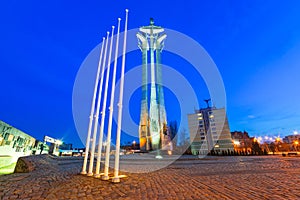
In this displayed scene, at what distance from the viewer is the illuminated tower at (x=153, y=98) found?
28109 millimetres

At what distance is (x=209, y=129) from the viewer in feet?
189

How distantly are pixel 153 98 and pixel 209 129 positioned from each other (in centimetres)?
3657

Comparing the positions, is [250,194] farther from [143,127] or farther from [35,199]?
[143,127]

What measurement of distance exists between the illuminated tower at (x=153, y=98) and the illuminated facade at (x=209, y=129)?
29928 millimetres

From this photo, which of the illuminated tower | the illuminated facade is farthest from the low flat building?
the illuminated facade

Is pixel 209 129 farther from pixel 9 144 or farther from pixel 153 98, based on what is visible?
pixel 9 144

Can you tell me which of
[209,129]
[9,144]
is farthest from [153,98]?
Answer: [209,129]

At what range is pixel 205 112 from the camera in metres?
57.7

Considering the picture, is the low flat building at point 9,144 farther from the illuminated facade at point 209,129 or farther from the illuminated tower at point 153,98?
the illuminated facade at point 209,129

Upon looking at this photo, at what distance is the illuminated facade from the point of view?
5319cm

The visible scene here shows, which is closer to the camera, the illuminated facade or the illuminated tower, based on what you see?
the illuminated tower

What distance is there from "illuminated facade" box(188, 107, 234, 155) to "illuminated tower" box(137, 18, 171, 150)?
98.2 feet

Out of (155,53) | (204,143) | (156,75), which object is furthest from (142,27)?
(204,143)

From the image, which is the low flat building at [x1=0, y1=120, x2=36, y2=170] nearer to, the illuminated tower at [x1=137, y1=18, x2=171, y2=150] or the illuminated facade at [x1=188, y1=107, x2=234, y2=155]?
the illuminated tower at [x1=137, y1=18, x2=171, y2=150]
